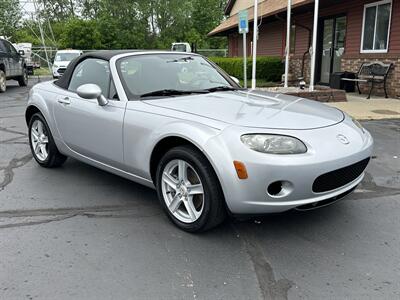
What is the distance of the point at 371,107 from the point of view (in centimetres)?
1027

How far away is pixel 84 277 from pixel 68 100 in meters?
2.33

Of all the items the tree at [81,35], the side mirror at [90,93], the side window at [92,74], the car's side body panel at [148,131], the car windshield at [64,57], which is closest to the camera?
the car's side body panel at [148,131]

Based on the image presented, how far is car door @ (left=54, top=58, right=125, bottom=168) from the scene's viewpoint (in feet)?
13.1

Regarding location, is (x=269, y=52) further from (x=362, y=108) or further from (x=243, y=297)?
(x=243, y=297)

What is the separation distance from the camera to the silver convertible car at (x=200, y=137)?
308 centimetres

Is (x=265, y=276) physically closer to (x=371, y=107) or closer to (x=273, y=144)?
(x=273, y=144)

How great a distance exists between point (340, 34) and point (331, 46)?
70 cm

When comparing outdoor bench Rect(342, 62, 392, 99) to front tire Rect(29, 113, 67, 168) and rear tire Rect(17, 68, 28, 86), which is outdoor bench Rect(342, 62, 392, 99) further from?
rear tire Rect(17, 68, 28, 86)

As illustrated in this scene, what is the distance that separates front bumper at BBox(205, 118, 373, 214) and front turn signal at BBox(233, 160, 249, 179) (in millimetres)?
23

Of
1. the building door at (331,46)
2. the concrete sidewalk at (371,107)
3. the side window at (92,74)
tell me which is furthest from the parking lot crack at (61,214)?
the building door at (331,46)

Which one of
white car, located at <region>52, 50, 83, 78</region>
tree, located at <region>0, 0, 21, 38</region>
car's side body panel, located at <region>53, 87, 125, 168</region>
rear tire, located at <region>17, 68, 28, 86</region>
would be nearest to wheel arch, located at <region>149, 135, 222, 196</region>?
car's side body panel, located at <region>53, 87, 125, 168</region>

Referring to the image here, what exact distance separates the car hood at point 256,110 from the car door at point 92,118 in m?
0.44

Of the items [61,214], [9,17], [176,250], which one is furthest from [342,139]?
[9,17]

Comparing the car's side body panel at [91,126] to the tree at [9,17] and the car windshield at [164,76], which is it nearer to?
the car windshield at [164,76]
